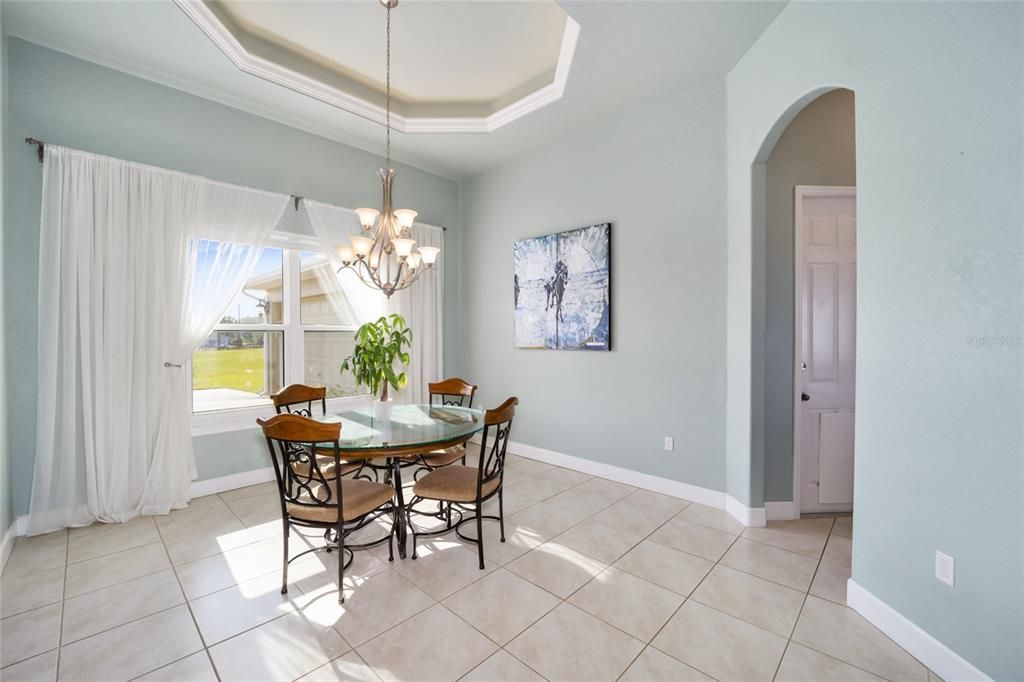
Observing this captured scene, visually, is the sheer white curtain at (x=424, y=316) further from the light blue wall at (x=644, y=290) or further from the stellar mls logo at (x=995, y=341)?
the stellar mls logo at (x=995, y=341)

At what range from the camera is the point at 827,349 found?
2.98 m

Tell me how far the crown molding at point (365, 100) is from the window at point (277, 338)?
4.19 feet

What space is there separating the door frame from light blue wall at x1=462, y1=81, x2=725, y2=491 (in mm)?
456

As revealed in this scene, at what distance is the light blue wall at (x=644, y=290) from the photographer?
3.15 meters

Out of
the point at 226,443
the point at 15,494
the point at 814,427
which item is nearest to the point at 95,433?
the point at 15,494

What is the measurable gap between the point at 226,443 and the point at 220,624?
1912mm

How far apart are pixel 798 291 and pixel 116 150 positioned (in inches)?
193

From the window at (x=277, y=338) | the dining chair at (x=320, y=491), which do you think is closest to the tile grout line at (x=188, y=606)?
the dining chair at (x=320, y=491)

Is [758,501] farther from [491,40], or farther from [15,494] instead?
[15,494]

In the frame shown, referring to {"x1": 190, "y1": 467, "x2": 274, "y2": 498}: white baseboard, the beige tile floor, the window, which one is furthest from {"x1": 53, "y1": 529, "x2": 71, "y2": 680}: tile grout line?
the window

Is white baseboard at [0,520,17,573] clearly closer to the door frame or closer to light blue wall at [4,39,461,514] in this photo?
light blue wall at [4,39,461,514]

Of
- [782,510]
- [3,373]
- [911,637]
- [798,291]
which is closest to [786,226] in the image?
[798,291]

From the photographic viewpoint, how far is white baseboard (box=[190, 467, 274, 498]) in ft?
10.7

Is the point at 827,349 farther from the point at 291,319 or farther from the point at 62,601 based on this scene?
the point at 62,601
